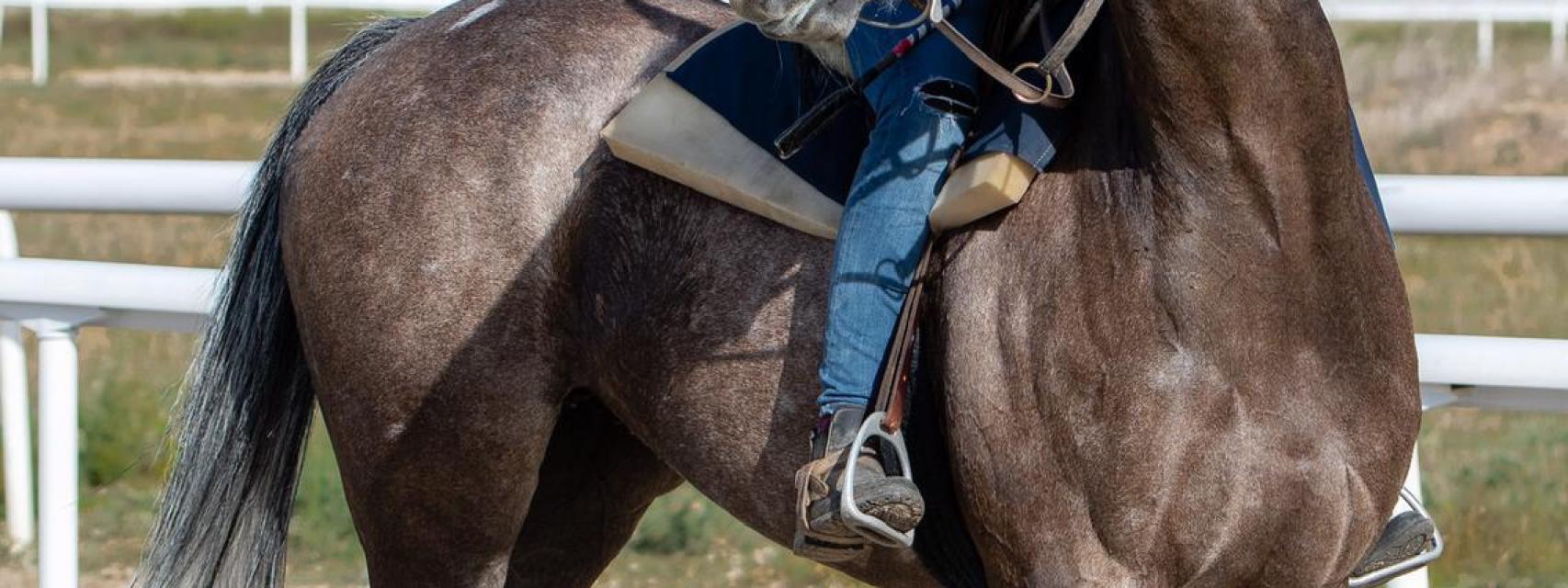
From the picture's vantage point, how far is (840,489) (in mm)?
3010

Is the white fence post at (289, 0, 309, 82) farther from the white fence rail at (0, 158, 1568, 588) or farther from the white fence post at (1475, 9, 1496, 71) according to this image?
the white fence rail at (0, 158, 1568, 588)

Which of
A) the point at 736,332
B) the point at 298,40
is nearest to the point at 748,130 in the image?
the point at 736,332

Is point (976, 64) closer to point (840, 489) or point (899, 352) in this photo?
point (899, 352)

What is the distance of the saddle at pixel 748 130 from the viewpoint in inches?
129

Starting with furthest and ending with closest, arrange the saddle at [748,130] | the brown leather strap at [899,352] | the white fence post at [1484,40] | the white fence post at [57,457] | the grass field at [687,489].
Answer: the white fence post at [1484,40], the grass field at [687,489], the white fence post at [57,457], the saddle at [748,130], the brown leather strap at [899,352]

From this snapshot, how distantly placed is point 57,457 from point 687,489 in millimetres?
2153

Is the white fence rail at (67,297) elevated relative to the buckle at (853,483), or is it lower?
lower

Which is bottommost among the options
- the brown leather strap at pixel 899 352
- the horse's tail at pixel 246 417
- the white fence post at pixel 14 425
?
the white fence post at pixel 14 425

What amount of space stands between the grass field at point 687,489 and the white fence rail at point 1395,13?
25 centimetres

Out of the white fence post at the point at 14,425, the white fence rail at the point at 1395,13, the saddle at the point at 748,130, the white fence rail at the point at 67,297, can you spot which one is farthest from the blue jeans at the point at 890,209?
the white fence rail at the point at 1395,13

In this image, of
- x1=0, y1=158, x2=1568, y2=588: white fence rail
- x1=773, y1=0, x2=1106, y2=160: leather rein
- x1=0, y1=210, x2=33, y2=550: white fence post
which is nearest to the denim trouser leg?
x1=773, y1=0, x2=1106, y2=160: leather rein

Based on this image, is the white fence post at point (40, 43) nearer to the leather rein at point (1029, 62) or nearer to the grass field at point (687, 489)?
the grass field at point (687, 489)

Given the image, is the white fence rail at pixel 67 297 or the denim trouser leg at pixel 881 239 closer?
the denim trouser leg at pixel 881 239

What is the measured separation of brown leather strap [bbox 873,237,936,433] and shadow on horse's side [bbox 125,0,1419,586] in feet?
0.15
